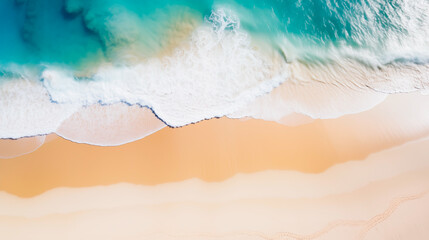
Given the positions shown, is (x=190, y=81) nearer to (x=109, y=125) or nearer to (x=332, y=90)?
(x=109, y=125)

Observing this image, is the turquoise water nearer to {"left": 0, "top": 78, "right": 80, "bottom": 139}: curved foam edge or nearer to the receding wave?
the receding wave

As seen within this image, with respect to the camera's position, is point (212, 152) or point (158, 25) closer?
point (212, 152)

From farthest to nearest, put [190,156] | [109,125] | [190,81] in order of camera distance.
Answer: [190,81] → [109,125] → [190,156]

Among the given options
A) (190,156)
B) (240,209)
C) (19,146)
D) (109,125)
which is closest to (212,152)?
(190,156)

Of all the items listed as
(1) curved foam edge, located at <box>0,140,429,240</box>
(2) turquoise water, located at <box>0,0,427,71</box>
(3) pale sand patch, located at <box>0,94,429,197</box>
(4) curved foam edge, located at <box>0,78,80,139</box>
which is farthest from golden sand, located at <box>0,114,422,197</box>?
(2) turquoise water, located at <box>0,0,427,71</box>

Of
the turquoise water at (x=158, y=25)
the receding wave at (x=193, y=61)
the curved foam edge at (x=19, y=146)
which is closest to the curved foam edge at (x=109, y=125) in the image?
the receding wave at (x=193, y=61)

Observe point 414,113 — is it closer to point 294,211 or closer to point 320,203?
point 320,203

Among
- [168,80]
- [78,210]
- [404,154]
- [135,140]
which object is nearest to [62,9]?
[168,80]
